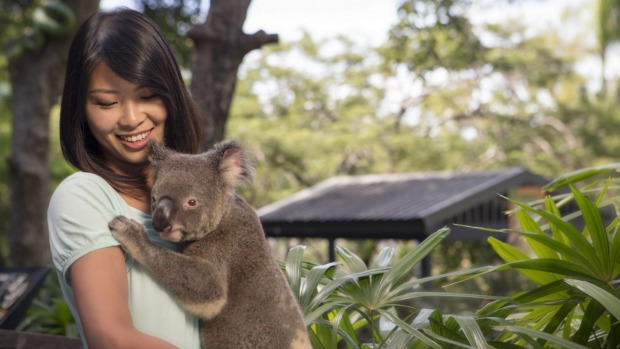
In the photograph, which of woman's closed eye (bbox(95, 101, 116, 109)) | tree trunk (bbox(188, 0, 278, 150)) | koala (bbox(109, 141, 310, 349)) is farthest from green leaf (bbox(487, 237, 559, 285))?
tree trunk (bbox(188, 0, 278, 150))

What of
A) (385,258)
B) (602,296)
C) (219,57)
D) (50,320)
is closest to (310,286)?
(385,258)

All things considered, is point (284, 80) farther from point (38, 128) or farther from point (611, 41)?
point (38, 128)

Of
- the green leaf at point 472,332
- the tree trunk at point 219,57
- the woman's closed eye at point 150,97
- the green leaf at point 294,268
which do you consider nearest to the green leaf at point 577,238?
the green leaf at point 472,332

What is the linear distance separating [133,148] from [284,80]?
24.7 meters

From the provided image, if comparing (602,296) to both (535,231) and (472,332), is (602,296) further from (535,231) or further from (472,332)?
(535,231)

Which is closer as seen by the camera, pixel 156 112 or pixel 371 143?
pixel 156 112

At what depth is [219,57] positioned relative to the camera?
6797 mm

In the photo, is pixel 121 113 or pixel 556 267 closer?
pixel 121 113

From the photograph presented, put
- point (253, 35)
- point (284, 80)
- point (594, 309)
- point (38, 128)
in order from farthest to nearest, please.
→ point (284, 80) → point (38, 128) → point (253, 35) → point (594, 309)

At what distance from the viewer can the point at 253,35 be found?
674cm

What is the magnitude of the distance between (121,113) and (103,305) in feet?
1.53

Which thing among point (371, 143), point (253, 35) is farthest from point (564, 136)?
point (253, 35)

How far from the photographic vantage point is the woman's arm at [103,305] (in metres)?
1.65

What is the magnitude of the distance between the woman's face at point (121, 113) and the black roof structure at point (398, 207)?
9442mm
